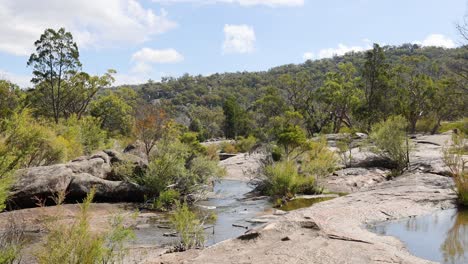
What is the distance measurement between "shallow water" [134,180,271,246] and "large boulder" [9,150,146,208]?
2.76 metres

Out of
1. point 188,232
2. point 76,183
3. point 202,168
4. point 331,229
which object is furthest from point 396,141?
point 188,232

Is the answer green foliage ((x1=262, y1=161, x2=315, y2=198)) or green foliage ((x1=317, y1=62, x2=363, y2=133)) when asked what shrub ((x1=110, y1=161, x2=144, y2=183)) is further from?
green foliage ((x1=317, y1=62, x2=363, y2=133))

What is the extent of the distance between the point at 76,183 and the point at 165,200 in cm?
343

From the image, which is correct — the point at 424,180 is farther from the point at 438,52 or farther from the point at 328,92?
the point at 438,52

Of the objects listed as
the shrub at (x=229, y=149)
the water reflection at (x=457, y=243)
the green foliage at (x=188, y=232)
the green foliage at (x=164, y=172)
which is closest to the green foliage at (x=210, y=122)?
the shrub at (x=229, y=149)

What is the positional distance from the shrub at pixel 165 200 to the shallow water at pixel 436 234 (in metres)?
8.53

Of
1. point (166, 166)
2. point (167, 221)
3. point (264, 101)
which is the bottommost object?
point (167, 221)

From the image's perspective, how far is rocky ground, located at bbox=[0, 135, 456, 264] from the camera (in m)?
8.63

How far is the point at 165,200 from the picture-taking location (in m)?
17.7

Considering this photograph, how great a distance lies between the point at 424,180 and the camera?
1716 centimetres

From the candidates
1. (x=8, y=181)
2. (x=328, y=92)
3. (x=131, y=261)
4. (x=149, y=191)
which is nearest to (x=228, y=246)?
(x=131, y=261)

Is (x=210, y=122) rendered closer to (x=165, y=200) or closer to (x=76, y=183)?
(x=165, y=200)

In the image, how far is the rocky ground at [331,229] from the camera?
8633mm

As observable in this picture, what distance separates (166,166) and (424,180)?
1014cm
